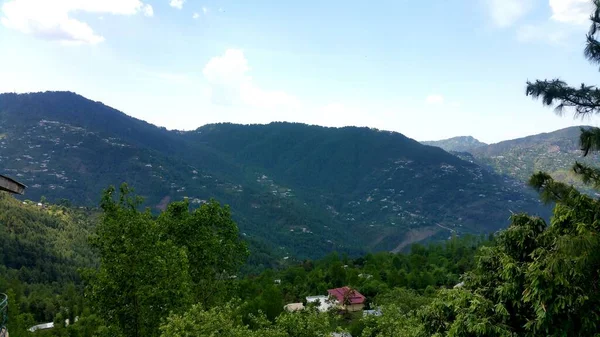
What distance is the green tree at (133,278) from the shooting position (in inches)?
742

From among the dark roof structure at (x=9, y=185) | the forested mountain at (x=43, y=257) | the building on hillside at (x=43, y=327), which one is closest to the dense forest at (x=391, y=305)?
the dark roof structure at (x=9, y=185)

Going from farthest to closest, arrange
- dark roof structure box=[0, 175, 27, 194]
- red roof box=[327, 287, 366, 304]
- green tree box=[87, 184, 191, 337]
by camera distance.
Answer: red roof box=[327, 287, 366, 304] → green tree box=[87, 184, 191, 337] → dark roof structure box=[0, 175, 27, 194]

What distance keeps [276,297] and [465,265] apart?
6159 cm

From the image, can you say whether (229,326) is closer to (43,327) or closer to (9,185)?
(9,185)

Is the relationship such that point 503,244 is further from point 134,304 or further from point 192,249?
point 192,249

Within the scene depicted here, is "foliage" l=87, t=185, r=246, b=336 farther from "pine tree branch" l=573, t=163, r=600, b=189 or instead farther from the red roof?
the red roof

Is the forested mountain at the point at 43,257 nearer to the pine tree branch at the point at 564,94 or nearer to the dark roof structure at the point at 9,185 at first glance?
the dark roof structure at the point at 9,185

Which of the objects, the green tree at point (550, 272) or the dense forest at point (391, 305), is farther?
the dense forest at point (391, 305)

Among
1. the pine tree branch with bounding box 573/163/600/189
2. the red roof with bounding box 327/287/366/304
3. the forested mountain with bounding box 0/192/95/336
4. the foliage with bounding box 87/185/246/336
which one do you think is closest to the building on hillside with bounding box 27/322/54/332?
the forested mountain with bounding box 0/192/95/336

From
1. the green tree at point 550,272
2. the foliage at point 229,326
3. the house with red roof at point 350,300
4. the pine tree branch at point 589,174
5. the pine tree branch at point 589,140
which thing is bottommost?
the house with red roof at point 350,300

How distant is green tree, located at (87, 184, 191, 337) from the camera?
18844 mm

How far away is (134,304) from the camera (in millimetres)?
19156

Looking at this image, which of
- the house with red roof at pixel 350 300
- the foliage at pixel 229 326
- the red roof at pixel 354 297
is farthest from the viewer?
the red roof at pixel 354 297

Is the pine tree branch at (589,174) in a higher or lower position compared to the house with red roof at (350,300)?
higher
